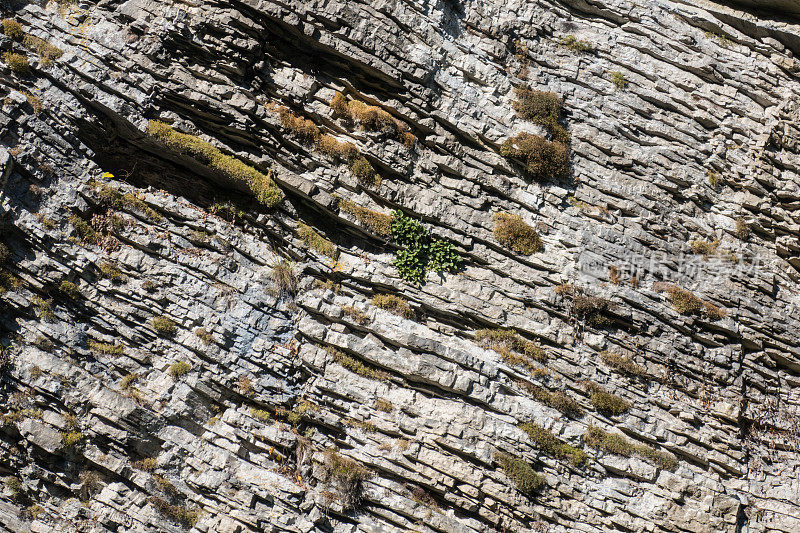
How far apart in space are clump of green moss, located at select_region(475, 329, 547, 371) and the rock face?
92 mm

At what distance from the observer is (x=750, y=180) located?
17.5 metres

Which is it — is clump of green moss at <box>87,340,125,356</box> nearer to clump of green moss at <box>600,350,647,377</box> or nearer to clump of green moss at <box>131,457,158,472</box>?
clump of green moss at <box>131,457,158,472</box>

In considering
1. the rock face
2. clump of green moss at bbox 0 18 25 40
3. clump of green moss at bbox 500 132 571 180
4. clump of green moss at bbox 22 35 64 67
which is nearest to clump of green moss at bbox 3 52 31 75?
the rock face

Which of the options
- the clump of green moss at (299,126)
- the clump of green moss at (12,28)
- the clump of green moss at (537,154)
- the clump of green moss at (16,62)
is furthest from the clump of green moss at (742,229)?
the clump of green moss at (12,28)

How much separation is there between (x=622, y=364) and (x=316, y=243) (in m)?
10.4

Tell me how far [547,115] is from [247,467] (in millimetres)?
14869

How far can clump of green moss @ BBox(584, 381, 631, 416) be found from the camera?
14969 mm

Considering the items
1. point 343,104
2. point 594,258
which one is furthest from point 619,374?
point 343,104

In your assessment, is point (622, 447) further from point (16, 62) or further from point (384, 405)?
A: point (16, 62)

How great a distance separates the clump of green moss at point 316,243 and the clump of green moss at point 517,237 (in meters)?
5.33

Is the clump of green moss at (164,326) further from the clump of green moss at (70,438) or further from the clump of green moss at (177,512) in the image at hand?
the clump of green moss at (177,512)

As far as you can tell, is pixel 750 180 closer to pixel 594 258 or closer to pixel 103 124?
pixel 594 258

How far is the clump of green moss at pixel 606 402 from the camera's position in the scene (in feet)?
49.1

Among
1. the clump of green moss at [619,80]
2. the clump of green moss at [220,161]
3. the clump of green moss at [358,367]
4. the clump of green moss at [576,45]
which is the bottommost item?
the clump of green moss at [358,367]
